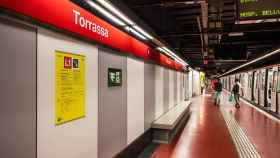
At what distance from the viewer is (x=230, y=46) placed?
8.79m

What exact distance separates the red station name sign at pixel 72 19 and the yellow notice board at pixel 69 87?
284 mm

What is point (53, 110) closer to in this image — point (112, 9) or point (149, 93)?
point (112, 9)

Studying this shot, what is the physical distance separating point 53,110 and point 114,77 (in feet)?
4.81

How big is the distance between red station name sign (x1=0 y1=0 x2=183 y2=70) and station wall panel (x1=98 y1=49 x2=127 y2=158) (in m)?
0.22

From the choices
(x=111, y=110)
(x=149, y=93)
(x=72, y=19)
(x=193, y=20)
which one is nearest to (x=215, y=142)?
(x=149, y=93)

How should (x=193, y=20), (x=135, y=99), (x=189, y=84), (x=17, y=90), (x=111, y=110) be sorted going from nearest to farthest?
(x=17, y=90), (x=111, y=110), (x=135, y=99), (x=193, y=20), (x=189, y=84)

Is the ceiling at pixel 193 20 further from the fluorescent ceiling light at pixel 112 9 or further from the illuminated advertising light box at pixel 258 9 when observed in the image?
the illuminated advertising light box at pixel 258 9

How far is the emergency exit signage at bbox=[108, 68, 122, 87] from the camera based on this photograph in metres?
3.33

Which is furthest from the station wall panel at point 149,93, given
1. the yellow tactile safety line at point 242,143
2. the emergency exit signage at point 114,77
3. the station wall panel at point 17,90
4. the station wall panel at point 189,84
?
the station wall panel at point 189,84

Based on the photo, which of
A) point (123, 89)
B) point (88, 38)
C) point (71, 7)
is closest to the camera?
point (71, 7)

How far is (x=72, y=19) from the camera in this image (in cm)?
229

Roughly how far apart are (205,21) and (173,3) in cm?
177

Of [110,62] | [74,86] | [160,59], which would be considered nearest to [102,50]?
[110,62]

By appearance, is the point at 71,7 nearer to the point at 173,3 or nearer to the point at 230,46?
the point at 173,3
